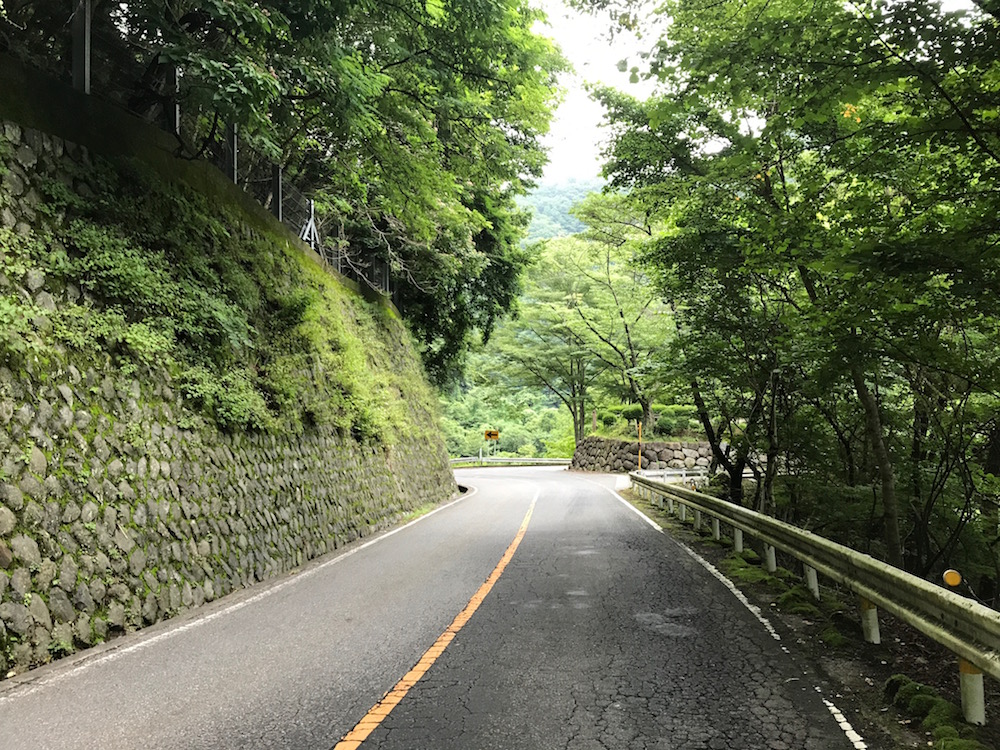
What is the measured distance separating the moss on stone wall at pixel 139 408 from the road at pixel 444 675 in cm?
56

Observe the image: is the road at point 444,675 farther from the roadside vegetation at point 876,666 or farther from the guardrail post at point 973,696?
the guardrail post at point 973,696

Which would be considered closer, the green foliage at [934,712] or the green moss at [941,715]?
the green foliage at [934,712]

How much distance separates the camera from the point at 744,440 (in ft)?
42.8

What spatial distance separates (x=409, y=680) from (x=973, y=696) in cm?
339

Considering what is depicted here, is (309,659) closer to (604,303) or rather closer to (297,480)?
(297,480)

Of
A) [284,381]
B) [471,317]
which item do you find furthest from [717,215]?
[471,317]

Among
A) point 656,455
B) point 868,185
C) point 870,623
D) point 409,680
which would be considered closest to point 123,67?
point 409,680

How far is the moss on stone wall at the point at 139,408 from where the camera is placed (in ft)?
17.6

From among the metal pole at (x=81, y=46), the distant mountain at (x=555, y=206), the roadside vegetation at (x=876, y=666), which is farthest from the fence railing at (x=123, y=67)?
the distant mountain at (x=555, y=206)

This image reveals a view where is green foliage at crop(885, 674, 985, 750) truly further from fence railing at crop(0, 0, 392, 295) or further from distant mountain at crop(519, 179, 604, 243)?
distant mountain at crop(519, 179, 604, 243)

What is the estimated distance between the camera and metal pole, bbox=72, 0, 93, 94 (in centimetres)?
789

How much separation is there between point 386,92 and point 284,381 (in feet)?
17.0

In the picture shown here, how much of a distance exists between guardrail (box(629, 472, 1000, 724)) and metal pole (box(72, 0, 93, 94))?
386 inches

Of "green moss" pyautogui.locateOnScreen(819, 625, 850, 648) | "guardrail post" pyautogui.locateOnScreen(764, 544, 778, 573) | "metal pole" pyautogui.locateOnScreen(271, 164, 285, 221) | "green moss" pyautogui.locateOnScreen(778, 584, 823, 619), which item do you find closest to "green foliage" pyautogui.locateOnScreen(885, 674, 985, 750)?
"green moss" pyautogui.locateOnScreen(819, 625, 850, 648)
